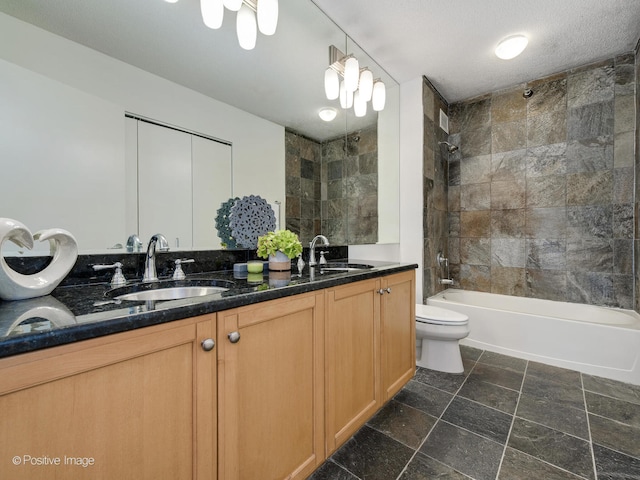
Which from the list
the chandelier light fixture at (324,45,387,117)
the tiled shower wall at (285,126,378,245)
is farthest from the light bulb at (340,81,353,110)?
the tiled shower wall at (285,126,378,245)

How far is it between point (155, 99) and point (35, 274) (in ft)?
2.84

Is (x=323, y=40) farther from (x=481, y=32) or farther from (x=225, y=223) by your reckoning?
(x=225, y=223)

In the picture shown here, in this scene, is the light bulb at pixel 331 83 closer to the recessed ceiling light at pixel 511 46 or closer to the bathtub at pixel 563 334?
the recessed ceiling light at pixel 511 46

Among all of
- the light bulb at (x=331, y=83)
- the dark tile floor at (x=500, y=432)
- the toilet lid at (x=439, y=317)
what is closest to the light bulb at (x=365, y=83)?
the light bulb at (x=331, y=83)

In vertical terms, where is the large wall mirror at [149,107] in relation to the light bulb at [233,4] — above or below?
below

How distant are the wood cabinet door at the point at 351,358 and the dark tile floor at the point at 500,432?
15cm

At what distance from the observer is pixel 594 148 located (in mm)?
2461

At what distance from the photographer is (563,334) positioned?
2.16m

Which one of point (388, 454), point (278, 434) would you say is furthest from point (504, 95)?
point (278, 434)

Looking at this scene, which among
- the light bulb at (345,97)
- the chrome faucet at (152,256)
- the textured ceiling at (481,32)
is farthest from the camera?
the light bulb at (345,97)

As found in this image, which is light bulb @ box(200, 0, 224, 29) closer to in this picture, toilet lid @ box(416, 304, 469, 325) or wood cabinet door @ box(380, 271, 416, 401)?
wood cabinet door @ box(380, 271, 416, 401)

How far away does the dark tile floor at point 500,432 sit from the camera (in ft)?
4.04

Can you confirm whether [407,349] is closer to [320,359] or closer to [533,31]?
[320,359]

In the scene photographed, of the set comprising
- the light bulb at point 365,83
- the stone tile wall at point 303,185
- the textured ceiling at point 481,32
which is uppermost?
the textured ceiling at point 481,32
